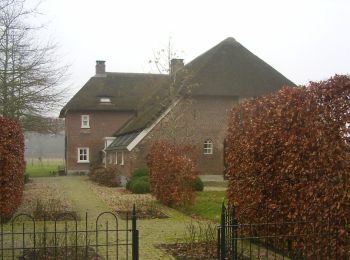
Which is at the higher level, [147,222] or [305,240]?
[305,240]

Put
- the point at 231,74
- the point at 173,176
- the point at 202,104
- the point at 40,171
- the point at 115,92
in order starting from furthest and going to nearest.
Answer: the point at 40,171 < the point at 115,92 < the point at 231,74 < the point at 202,104 < the point at 173,176

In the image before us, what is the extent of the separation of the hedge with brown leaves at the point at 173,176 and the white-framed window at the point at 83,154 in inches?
1100

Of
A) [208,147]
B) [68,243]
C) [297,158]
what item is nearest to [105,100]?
[208,147]

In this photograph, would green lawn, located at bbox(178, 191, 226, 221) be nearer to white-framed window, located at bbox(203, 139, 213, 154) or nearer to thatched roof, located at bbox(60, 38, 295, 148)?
thatched roof, located at bbox(60, 38, 295, 148)

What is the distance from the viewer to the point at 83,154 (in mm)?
46531

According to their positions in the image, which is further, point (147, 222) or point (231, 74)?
point (231, 74)

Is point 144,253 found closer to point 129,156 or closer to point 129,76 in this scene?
point 129,156

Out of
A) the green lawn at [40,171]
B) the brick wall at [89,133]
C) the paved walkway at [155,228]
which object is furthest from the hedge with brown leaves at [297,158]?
the green lawn at [40,171]

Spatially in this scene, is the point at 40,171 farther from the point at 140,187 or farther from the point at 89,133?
the point at 140,187

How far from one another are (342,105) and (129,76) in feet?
146

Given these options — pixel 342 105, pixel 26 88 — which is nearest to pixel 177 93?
pixel 26 88

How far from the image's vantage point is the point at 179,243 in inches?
423

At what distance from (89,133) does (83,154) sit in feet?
6.82

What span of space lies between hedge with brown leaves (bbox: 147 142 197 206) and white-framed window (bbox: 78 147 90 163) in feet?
91.7
